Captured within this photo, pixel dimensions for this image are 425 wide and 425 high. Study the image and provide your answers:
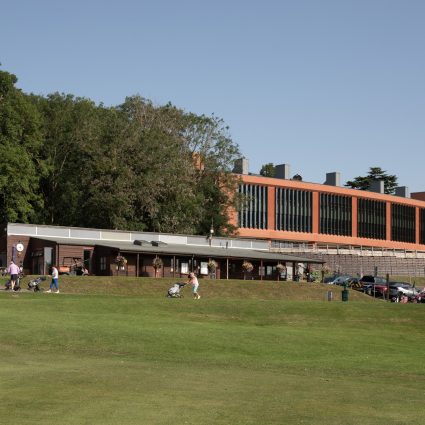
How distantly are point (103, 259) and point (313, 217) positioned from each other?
6766cm

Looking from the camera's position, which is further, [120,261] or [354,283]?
[354,283]

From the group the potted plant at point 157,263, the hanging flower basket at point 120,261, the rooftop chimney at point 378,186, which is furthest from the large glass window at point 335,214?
the hanging flower basket at point 120,261

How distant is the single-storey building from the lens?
216ft

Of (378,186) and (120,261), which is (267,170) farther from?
(120,261)

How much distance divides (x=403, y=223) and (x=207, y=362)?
4889 inches

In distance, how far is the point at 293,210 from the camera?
127500mm

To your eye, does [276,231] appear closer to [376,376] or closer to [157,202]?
[157,202]

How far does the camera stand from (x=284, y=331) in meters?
34.6

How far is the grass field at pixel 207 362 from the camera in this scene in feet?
46.3

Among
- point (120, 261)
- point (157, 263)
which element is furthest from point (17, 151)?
point (157, 263)

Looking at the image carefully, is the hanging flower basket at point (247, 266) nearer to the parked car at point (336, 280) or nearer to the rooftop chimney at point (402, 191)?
the parked car at point (336, 280)

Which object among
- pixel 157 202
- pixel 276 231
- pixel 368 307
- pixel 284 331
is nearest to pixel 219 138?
pixel 157 202

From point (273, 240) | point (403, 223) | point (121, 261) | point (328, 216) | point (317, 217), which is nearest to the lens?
point (121, 261)

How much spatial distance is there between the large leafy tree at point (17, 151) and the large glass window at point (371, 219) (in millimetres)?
71800
